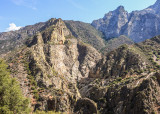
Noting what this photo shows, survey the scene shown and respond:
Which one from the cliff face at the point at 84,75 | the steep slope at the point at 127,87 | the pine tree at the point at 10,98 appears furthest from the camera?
the cliff face at the point at 84,75

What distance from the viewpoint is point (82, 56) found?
136 meters

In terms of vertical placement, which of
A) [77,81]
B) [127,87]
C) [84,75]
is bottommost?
[127,87]

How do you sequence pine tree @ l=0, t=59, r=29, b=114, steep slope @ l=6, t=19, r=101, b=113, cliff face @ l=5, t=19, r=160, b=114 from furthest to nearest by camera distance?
steep slope @ l=6, t=19, r=101, b=113 < cliff face @ l=5, t=19, r=160, b=114 < pine tree @ l=0, t=59, r=29, b=114

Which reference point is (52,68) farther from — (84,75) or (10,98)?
(10,98)

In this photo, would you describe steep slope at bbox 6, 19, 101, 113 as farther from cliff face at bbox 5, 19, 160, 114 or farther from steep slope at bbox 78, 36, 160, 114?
steep slope at bbox 78, 36, 160, 114

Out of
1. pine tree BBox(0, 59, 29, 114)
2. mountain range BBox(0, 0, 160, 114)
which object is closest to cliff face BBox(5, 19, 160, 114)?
mountain range BBox(0, 0, 160, 114)

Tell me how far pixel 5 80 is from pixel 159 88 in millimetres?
42546

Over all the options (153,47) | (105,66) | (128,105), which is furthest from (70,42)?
(128,105)

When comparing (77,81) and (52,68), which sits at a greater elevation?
(52,68)

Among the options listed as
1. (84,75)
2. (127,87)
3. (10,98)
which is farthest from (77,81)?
(10,98)

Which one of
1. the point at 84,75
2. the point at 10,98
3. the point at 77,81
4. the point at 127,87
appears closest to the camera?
the point at 10,98

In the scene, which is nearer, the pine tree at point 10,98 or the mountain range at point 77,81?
the pine tree at point 10,98

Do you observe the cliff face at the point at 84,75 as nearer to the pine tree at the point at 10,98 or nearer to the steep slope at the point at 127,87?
the steep slope at the point at 127,87

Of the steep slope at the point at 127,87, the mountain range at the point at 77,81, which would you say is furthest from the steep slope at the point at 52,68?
the steep slope at the point at 127,87
